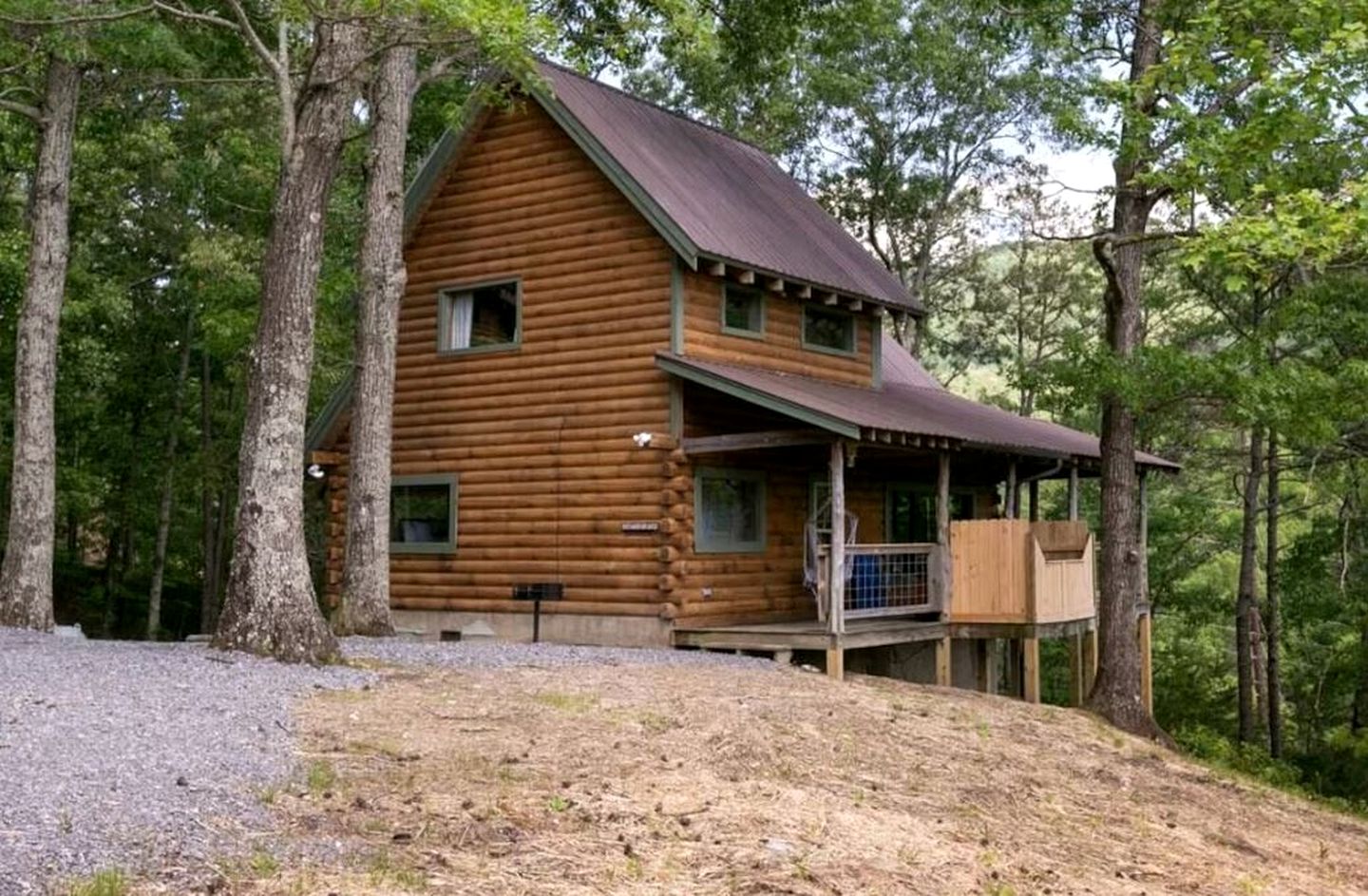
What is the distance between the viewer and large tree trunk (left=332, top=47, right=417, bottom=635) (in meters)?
15.9


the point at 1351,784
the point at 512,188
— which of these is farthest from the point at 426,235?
the point at 1351,784

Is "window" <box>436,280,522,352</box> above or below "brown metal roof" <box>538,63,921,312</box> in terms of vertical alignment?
below

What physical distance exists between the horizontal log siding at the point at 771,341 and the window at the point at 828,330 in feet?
0.35

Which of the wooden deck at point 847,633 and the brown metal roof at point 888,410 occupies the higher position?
the brown metal roof at point 888,410

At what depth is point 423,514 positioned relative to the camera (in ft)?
61.7

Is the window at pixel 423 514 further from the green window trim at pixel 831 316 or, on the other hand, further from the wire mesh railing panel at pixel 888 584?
the wire mesh railing panel at pixel 888 584

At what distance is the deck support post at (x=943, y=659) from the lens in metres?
16.8

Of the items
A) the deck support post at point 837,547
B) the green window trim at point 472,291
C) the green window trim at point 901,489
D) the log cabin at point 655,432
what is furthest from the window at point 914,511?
the green window trim at point 472,291

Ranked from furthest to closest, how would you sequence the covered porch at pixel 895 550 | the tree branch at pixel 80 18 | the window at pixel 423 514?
the window at pixel 423 514, the covered porch at pixel 895 550, the tree branch at pixel 80 18

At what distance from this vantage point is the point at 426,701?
1007cm

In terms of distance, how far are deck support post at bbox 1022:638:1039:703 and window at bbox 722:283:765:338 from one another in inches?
211

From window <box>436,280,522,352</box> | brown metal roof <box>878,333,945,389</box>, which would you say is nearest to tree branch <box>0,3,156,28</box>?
window <box>436,280,522,352</box>

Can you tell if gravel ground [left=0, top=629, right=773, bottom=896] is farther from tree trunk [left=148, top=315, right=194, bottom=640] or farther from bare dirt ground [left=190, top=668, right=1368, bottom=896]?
tree trunk [left=148, top=315, right=194, bottom=640]

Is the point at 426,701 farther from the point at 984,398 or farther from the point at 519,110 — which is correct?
the point at 984,398
